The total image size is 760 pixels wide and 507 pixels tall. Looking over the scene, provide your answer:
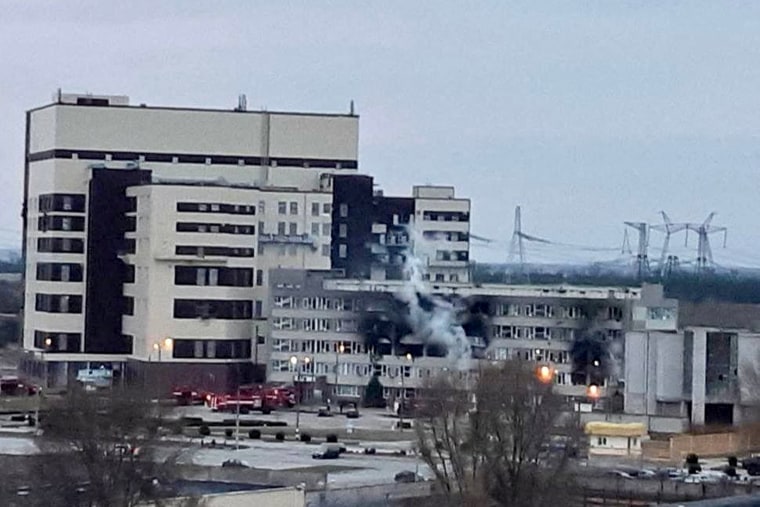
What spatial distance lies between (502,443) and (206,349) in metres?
15.3

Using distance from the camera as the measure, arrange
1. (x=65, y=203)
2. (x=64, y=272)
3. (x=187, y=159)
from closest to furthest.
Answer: (x=64, y=272), (x=65, y=203), (x=187, y=159)

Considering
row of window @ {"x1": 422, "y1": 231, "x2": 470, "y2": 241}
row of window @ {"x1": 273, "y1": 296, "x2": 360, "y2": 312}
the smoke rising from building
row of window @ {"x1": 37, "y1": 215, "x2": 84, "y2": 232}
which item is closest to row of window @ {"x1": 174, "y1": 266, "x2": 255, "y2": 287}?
row of window @ {"x1": 273, "y1": 296, "x2": 360, "y2": 312}

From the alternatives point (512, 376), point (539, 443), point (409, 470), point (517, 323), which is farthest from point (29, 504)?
point (517, 323)

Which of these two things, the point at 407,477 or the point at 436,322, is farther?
the point at 436,322

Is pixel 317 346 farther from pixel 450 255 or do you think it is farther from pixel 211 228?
pixel 450 255

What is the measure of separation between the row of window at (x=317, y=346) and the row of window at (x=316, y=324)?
0.59 feet

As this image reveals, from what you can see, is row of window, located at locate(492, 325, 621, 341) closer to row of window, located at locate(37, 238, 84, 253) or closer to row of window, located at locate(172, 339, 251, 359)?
row of window, located at locate(172, 339, 251, 359)

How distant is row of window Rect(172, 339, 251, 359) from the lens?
1243 inches

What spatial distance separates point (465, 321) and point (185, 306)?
13.8ft

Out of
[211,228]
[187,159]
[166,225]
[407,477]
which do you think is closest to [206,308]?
→ [211,228]

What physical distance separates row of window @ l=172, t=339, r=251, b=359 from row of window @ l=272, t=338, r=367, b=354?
615mm

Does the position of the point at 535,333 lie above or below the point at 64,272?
below

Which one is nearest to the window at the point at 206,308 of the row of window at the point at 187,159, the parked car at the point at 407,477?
the row of window at the point at 187,159

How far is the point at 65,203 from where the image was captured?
33719 mm
